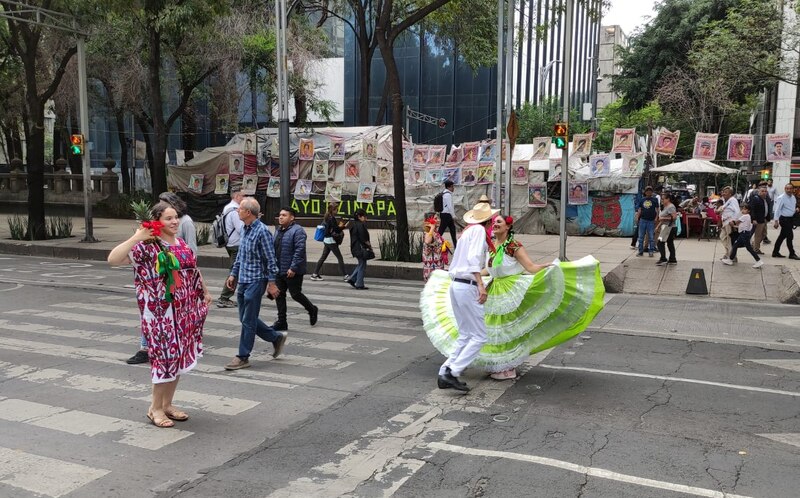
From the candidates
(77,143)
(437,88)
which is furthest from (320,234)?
(437,88)

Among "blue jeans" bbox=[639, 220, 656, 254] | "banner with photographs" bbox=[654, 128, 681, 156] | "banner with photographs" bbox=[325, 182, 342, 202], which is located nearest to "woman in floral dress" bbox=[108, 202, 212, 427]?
"blue jeans" bbox=[639, 220, 656, 254]

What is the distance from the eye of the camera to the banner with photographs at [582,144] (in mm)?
22703

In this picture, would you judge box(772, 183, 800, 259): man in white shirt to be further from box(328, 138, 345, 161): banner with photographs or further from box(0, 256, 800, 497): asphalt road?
box(328, 138, 345, 161): banner with photographs

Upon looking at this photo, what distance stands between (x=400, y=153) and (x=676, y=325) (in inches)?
320

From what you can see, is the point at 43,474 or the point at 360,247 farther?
the point at 360,247

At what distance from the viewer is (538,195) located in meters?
23.2

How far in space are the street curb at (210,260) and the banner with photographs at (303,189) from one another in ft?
28.8

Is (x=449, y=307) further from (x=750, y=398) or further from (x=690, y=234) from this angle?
(x=690, y=234)

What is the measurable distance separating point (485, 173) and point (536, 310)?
56.9 ft

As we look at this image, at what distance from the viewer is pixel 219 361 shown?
747 centimetres

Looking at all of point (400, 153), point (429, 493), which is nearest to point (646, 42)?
point (400, 153)

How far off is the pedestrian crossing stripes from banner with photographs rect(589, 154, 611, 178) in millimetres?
13543

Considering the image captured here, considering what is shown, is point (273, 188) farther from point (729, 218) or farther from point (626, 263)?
point (729, 218)

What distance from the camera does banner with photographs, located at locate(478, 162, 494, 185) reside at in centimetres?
2350
